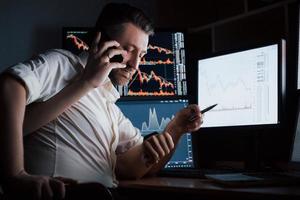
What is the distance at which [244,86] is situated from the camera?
6.10ft

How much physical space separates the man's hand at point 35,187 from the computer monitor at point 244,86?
0.92 metres

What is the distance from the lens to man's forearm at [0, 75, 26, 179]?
1.21m

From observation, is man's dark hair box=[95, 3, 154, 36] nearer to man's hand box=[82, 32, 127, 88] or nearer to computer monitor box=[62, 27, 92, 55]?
man's hand box=[82, 32, 127, 88]

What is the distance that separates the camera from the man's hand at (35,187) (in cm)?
98

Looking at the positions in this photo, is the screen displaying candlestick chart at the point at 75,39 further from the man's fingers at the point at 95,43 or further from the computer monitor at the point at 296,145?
the computer monitor at the point at 296,145

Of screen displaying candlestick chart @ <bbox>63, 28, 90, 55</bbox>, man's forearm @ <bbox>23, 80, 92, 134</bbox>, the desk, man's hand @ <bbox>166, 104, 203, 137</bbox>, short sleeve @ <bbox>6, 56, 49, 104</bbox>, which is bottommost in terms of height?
the desk

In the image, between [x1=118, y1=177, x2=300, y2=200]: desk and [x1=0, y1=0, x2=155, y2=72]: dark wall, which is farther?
[x1=0, y1=0, x2=155, y2=72]: dark wall

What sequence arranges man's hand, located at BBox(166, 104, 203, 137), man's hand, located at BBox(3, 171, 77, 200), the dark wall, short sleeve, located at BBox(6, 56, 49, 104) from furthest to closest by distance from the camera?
the dark wall
man's hand, located at BBox(166, 104, 203, 137)
short sleeve, located at BBox(6, 56, 49, 104)
man's hand, located at BBox(3, 171, 77, 200)

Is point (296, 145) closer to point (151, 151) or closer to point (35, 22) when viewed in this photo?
point (151, 151)

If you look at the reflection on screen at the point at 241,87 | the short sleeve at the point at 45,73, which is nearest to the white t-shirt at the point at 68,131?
the short sleeve at the point at 45,73

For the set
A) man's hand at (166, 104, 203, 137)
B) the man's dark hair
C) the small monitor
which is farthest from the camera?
the small monitor

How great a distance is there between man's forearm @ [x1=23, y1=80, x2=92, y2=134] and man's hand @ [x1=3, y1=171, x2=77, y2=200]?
0.67 feet

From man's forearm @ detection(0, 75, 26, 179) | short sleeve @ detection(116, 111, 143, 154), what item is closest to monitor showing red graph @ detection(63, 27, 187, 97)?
short sleeve @ detection(116, 111, 143, 154)

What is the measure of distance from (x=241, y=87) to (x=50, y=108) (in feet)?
2.63
